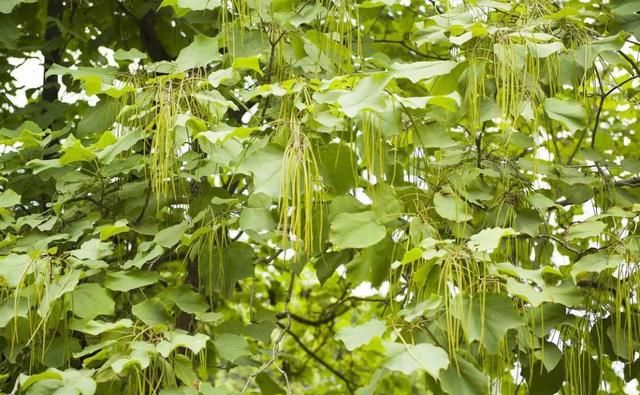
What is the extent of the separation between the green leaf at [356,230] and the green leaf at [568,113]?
1.32ft

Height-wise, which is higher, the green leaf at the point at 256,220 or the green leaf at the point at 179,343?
the green leaf at the point at 256,220

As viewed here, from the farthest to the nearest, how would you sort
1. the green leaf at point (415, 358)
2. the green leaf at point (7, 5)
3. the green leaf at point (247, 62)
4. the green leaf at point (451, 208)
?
the green leaf at point (7, 5) < the green leaf at point (451, 208) < the green leaf at point (247, 62) < the green leaf at point (415, 358)

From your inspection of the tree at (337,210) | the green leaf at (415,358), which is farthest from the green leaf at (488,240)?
the green leaf at (415,358)

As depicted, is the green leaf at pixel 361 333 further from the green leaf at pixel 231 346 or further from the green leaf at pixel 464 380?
the green leaf at pixel 231 346

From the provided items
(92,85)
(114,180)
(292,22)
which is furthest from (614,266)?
(114,180)

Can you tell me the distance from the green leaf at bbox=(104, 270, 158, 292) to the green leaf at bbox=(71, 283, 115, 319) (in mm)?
28

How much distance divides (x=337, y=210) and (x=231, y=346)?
0.35 meters

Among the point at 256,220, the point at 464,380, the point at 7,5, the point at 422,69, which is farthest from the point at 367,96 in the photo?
the point at 7,5

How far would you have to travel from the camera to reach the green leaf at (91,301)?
1.77 metres

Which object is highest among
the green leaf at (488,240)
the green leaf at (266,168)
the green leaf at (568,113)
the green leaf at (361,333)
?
the green leaf at (568,113)

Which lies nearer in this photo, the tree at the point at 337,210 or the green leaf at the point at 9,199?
the tree at the point at 337,210

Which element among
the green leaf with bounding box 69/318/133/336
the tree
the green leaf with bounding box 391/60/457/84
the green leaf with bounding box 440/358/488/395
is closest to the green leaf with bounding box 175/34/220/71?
the tree

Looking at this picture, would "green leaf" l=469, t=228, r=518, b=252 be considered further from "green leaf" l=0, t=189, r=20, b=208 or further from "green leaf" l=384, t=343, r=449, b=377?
"green leaf" l=0, t=189, r=20, b=208

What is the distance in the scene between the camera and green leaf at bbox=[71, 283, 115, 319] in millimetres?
1773
